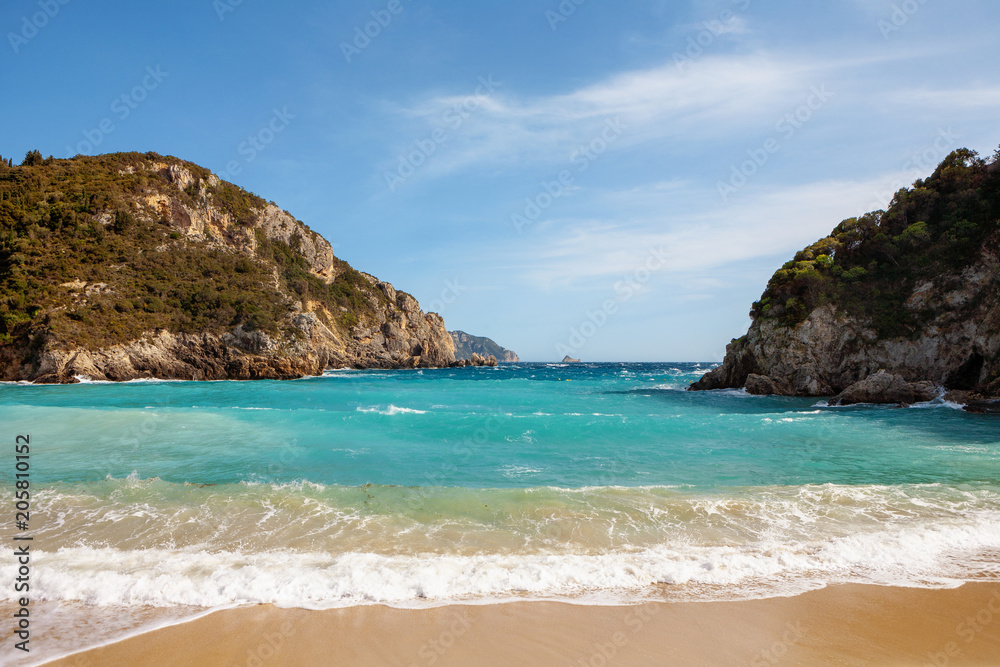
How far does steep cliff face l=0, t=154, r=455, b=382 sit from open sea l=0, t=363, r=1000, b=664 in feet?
97.0

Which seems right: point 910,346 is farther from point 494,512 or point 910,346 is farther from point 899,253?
point 494,512

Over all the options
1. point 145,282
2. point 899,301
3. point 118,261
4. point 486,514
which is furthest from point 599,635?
point 118,261

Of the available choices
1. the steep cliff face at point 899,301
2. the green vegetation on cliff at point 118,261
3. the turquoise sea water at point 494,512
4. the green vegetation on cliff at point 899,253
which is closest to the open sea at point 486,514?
the turquoise sea water at point 494,512

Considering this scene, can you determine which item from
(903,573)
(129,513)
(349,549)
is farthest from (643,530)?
(129,513)

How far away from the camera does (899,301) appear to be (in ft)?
85.5

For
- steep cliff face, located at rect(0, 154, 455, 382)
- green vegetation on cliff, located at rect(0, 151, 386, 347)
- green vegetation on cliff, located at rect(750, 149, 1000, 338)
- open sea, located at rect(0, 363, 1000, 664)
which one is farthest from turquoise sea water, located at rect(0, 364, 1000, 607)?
green vegetation on cliff, located at rect(0, 151, 386, 347)

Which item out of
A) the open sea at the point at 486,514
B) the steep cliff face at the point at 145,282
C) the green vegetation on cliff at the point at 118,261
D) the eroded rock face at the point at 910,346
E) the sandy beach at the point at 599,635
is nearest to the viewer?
the sandy beach at the point at 599,635

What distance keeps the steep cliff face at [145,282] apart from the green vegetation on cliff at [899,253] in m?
45.9

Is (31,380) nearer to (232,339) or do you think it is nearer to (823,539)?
(232,339)

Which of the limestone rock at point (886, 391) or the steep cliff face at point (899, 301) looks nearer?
the limestone rock at point (886, 391)

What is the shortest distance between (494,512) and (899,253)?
109 feet

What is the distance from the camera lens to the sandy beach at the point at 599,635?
3.57m

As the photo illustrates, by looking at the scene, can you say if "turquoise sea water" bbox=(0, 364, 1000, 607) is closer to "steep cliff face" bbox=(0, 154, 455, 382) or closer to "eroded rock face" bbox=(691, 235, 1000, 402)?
"eroded rock face" bbox=(691, 235, 1000, 402)

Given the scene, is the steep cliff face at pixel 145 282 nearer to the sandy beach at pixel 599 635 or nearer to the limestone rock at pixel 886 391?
the sandy beach at pixel 599 635
